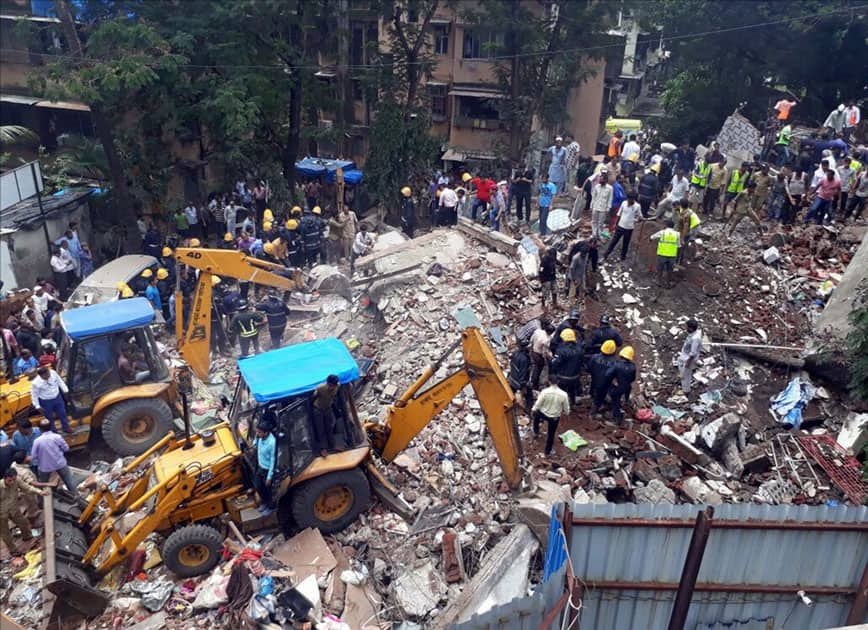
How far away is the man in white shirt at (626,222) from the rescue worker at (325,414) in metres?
6.87

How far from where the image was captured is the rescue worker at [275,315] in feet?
41.6

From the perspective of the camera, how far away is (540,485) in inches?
332

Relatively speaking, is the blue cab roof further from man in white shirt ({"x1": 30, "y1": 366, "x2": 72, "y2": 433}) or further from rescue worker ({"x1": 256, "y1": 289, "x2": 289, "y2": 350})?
rescue worker ({"x1": 256, "y1": 289, "x2": 289, "y2": 350})

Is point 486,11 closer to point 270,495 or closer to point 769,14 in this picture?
point 769,14

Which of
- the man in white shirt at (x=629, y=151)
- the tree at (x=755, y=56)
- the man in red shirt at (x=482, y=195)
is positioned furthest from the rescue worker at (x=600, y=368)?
the tree at (x=755, y=56)

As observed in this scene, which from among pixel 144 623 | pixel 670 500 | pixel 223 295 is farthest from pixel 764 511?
pixel 223 295

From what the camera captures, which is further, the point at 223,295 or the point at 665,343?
the point at 223,295

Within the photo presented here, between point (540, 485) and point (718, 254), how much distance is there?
701 centimetres

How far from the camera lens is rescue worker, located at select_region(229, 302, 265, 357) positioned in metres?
12.4

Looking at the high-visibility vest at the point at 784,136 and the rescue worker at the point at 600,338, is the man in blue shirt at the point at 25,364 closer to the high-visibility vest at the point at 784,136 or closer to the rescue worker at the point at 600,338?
the rescue worker at the point at 600,338

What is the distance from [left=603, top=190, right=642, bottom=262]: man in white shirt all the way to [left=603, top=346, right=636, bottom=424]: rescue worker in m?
3.32

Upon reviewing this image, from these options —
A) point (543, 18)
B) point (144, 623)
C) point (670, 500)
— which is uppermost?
point (543, 18)

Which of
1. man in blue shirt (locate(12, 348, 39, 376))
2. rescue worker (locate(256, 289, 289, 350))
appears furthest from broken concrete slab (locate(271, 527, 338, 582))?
man in blue shirt (locate(12, 348, 39, 376))

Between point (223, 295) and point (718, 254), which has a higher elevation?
point (718, 254)
